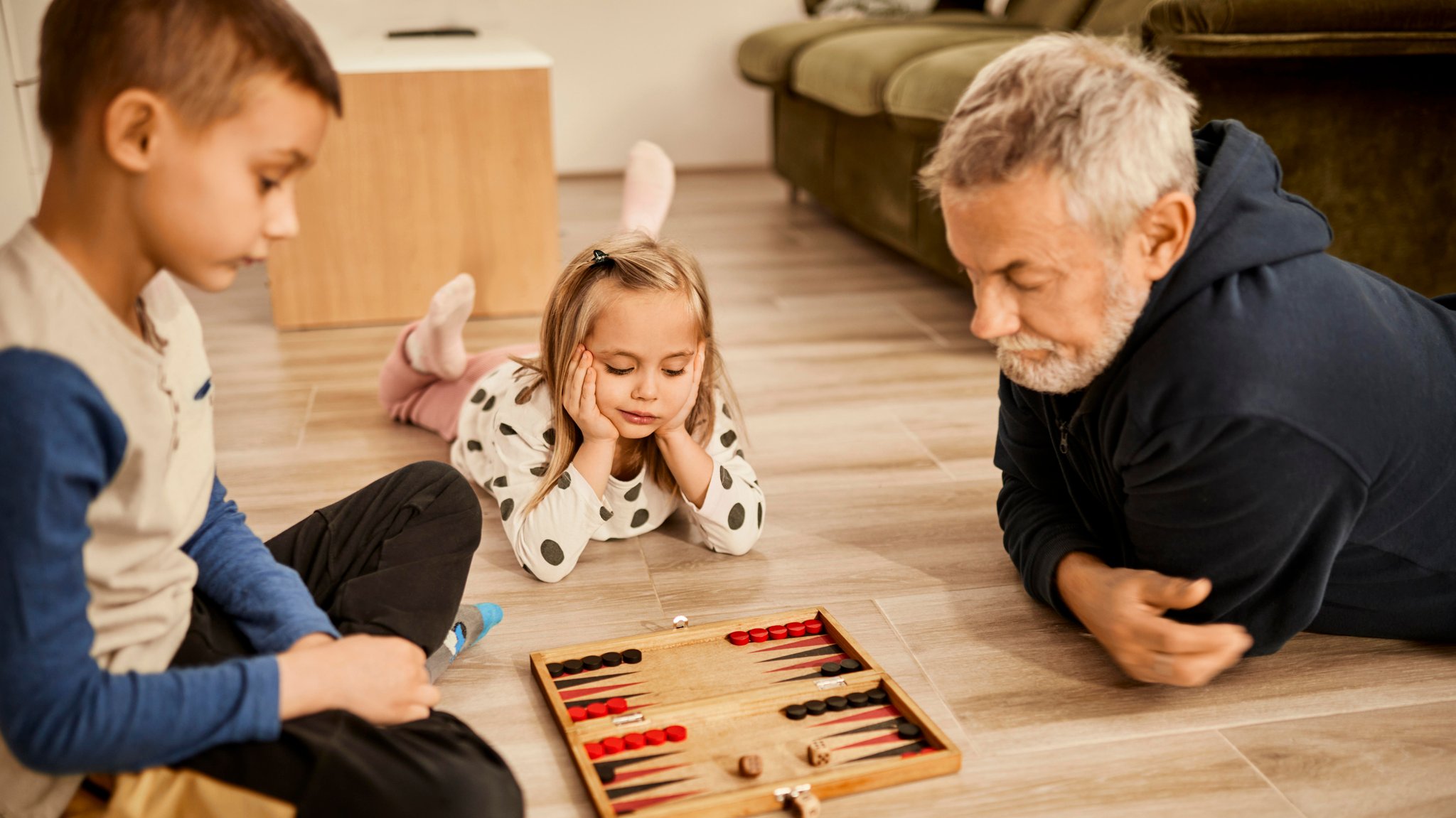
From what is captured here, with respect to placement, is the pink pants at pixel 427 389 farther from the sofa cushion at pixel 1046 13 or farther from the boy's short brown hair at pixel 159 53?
the sofa cushion at pixel 1046 13

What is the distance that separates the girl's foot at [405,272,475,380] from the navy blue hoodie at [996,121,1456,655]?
114 cm

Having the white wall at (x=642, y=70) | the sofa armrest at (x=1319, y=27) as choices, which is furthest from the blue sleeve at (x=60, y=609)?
the white wall at (x=642, y=70)

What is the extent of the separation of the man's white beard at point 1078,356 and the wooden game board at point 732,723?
39 cm

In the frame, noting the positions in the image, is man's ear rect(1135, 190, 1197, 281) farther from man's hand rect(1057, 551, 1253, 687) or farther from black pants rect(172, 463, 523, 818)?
black pants rect(172, 463, 523, 818)

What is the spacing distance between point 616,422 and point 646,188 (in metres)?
1.25

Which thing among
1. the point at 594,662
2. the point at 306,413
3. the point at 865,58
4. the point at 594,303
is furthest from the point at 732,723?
the point at 865,58

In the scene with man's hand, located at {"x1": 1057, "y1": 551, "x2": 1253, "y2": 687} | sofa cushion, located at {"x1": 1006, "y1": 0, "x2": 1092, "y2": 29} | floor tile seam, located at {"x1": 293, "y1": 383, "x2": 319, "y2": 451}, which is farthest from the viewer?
sofa cushion, located at {"x1": 1006, "y1": 0, "x2": 1092, "y2": 29}

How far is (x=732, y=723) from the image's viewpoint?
4.38ft

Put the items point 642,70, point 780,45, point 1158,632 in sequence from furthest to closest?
point 642,70, point 780,45, point 1158,632

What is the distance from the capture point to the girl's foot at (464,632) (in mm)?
1413

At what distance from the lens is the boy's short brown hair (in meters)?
0.88

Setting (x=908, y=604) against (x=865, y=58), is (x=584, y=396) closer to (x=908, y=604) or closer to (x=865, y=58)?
(x=908, y=604)

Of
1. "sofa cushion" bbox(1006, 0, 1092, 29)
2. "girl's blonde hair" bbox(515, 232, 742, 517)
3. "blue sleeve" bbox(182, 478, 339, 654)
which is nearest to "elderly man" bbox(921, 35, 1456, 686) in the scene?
"girl's blonde hair" bbox(515, 232, 742, 517)

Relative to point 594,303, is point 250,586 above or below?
below
